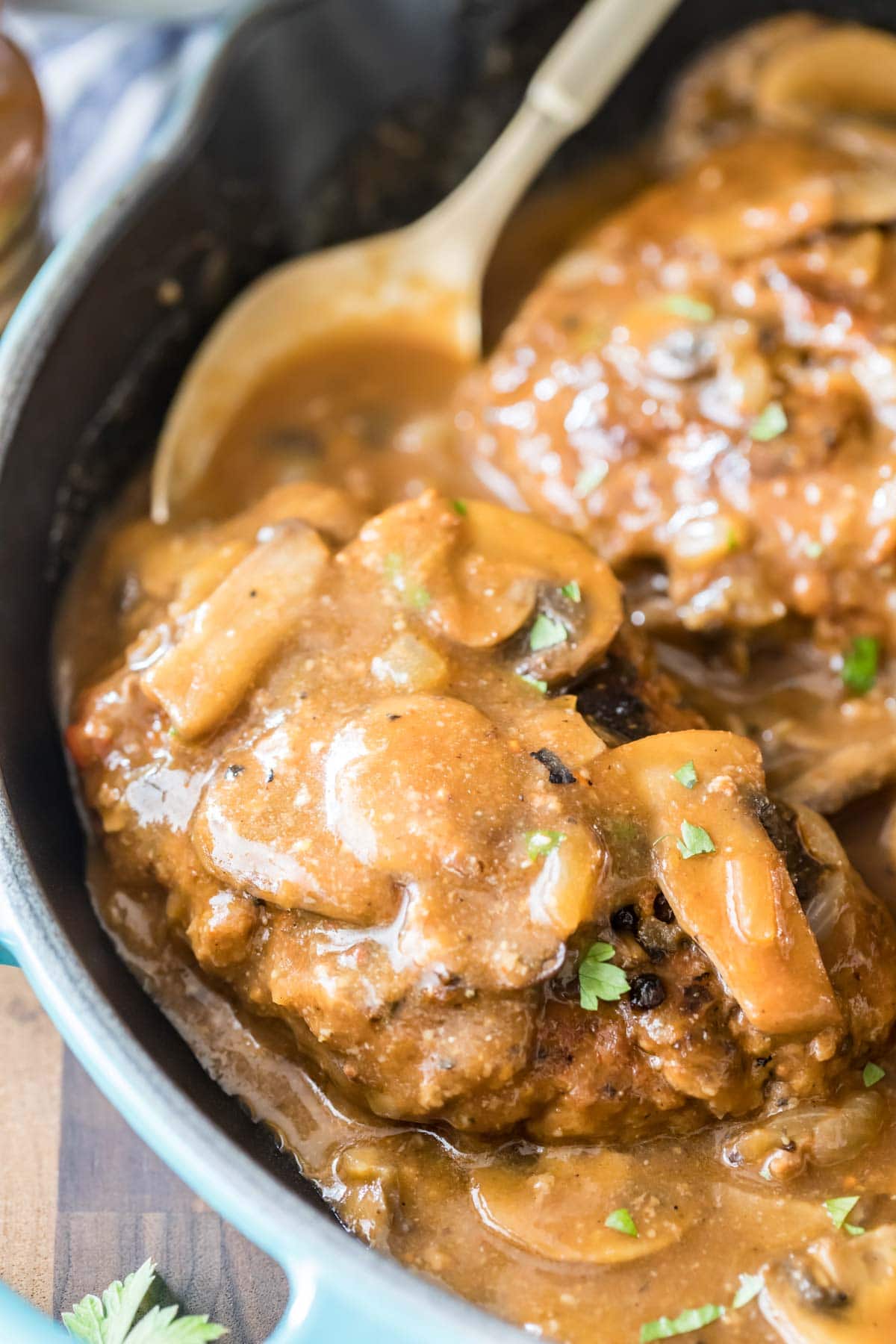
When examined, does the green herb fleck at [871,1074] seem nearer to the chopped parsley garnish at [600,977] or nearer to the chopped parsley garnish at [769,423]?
the chopped parsley garnish at [600,977]

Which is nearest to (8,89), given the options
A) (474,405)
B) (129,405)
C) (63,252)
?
(63,252)

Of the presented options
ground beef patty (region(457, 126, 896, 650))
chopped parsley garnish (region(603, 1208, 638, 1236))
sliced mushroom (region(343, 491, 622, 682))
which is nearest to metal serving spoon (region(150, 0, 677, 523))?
ground beef patty (region(457, 126, 896, 650))

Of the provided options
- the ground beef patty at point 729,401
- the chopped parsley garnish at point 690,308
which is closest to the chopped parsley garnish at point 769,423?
the ground beef patty at point 729,401

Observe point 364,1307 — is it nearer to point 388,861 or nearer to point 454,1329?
point 454,1329

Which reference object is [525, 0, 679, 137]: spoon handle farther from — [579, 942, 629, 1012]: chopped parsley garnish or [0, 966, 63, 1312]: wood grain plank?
[0, 966, 63, 1312]: wood grain plank

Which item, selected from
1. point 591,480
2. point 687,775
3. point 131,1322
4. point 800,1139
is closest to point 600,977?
point 687,775
